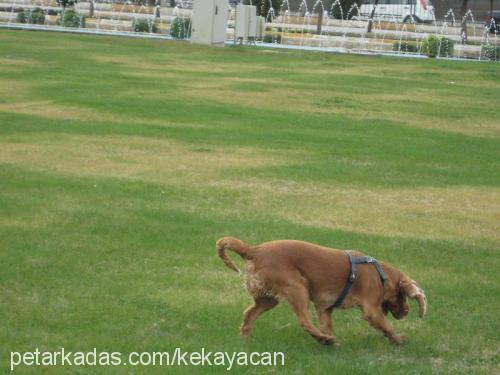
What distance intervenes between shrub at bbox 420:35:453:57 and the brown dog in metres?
32.3

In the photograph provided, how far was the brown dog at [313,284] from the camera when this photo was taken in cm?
607

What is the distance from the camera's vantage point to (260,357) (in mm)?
6105

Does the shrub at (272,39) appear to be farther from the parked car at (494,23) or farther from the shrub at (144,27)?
the parked car at (494,23)

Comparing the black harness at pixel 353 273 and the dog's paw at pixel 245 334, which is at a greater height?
the black harness at pixel 353 273

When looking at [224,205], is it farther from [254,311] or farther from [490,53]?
[490,53]

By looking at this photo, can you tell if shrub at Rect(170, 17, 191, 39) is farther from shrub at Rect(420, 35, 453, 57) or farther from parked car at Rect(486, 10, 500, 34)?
parked car at Rect(486, 10, 500, 34)

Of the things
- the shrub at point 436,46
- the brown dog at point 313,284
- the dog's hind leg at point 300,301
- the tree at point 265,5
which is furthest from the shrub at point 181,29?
the dog's hind leg at point 300,301

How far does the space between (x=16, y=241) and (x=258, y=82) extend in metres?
15.5

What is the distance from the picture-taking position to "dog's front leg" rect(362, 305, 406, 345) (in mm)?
6324

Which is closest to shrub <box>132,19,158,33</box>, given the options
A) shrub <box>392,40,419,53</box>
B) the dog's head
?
shrub <box>392,40,419,53</box>

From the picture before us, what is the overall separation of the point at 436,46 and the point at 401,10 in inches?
791

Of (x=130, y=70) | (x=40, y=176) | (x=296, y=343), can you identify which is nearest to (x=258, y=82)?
(x=130, y=70)

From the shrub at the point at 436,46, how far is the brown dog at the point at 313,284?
32.3 metres

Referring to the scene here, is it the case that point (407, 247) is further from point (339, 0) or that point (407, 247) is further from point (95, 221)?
point (339, 0)
